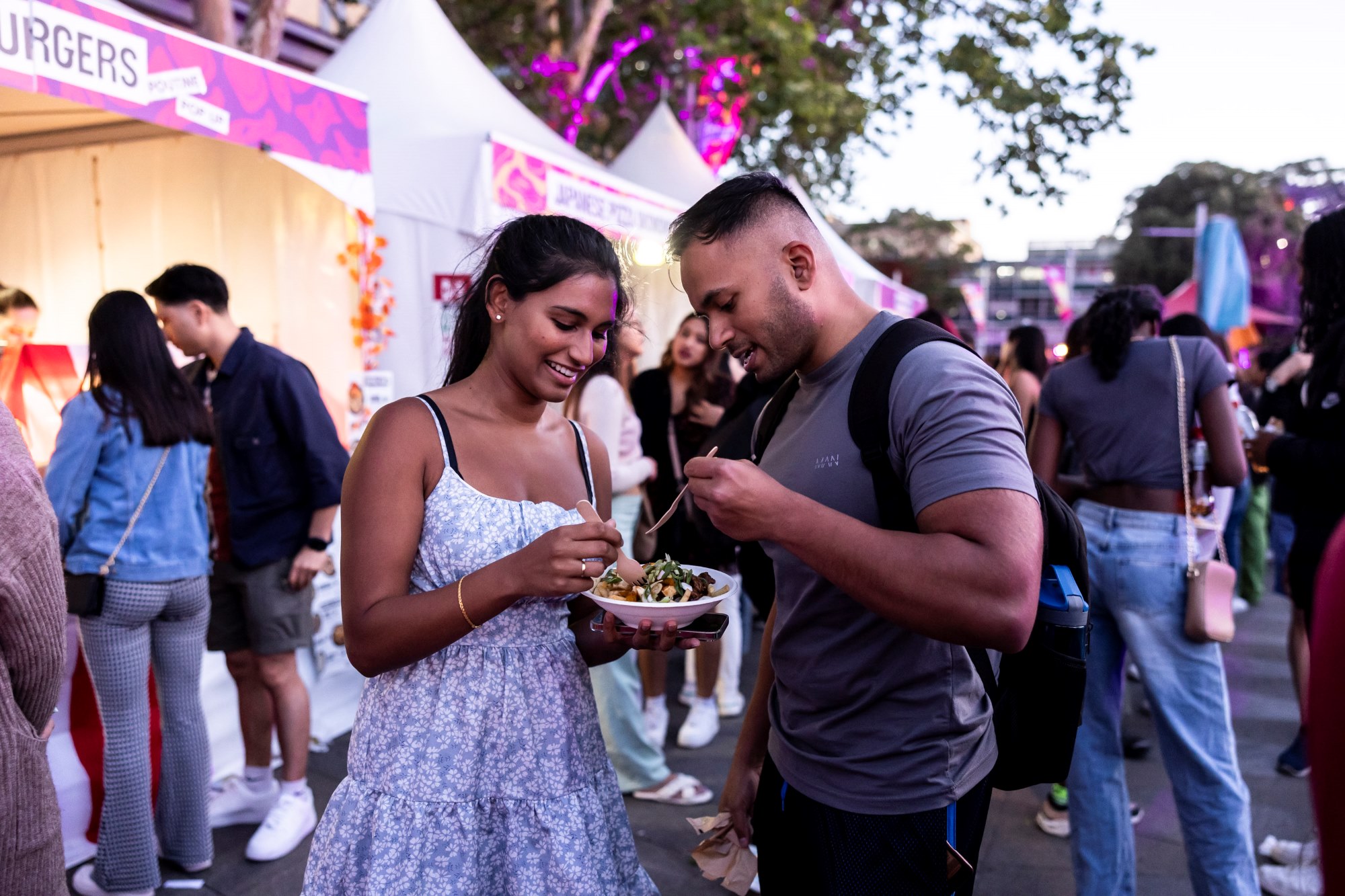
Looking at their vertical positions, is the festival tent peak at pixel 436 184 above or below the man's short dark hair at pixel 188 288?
above

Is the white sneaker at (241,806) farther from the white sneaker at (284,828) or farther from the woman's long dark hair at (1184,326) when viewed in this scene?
the woman's long dark hair at (1184,326)

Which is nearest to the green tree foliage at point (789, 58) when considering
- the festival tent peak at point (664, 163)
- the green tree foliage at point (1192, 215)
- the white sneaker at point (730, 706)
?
the festival tent peak at point (664, 163)

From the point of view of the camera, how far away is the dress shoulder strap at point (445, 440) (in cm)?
168

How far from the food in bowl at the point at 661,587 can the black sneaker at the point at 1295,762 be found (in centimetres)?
394

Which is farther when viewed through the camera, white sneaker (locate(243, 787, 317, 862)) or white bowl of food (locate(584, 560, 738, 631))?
white sneaker (locate(243, 787, 317, 862))

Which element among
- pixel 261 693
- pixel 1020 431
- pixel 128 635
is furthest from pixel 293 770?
pixel 1020 431

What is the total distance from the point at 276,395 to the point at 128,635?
1019 millimetres

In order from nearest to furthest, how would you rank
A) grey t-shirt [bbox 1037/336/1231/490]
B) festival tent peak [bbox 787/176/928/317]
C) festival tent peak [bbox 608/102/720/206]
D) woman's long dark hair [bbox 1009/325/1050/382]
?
grey t-shirt [bbox 1037/336/1231/490] → woman's long dark hair [bbox 1009/325/1050/382] → festival tent peak [bbox 608/102/720/206] → festival tent peak [bbox 787/176/928/317]

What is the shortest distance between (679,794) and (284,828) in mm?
1628

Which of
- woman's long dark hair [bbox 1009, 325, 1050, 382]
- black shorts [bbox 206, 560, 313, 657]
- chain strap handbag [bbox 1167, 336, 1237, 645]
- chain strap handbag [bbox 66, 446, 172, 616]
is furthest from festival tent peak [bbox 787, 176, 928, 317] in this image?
chain strap handbag [bbox 66, 446, 172, 616]

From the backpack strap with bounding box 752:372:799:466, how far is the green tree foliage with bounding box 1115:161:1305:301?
3632 cm

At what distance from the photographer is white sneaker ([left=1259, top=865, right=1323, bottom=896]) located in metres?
3.23

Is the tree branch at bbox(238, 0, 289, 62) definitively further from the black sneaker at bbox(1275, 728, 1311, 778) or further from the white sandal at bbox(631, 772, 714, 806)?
the black sneaker at bbox(1275, 728, 1311, 778)

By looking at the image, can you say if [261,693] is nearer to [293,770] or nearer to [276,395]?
[293,770]
